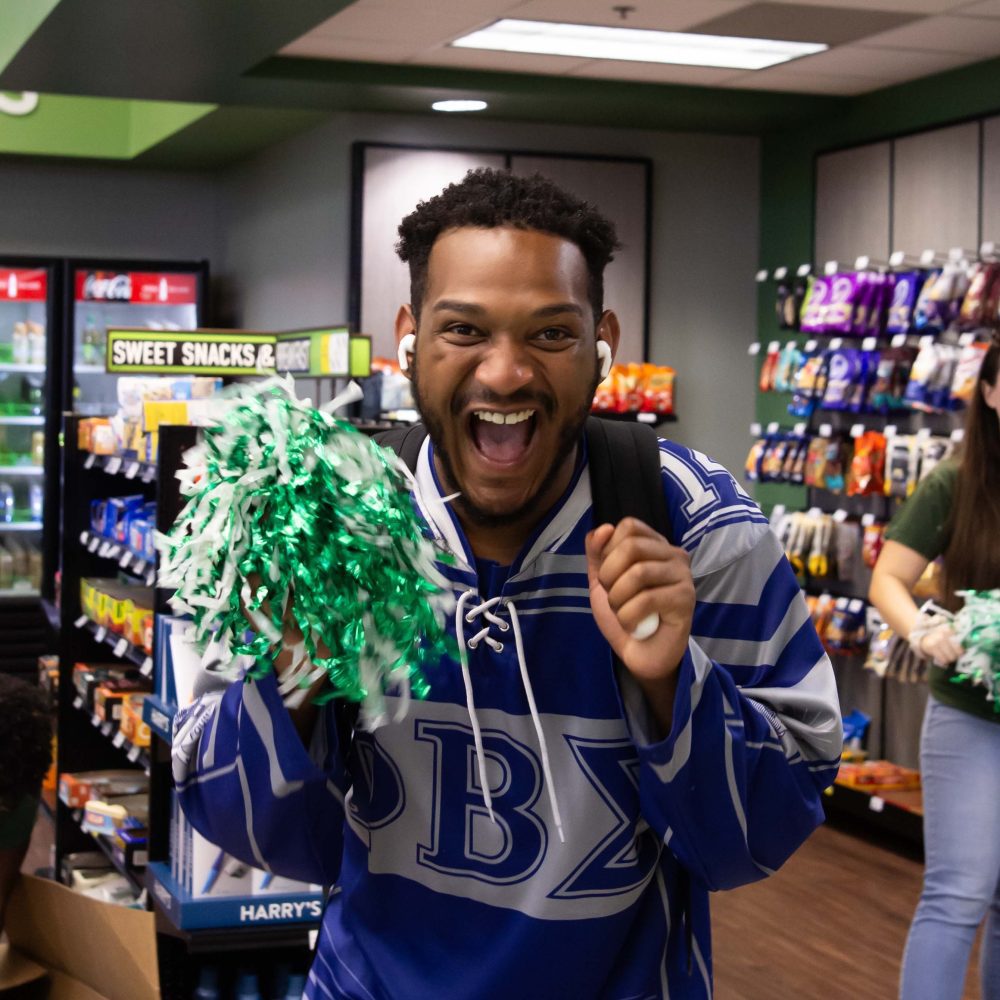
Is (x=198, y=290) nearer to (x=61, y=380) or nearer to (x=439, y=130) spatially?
(x=61, y=380)

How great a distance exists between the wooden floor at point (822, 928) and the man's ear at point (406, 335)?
11.2ft

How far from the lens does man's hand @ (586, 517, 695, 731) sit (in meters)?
1.28

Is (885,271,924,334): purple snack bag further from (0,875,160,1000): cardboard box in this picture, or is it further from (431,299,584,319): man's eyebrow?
(431,299,584,319): man's eyebrow

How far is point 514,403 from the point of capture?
1.43 m

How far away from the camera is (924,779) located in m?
3.25

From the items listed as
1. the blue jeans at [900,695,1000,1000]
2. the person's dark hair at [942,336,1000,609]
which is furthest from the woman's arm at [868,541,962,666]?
the blue jeans at [900,695,1000,1000]

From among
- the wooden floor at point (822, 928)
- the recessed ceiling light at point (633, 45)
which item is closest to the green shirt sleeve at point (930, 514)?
the wooden floor at point (822, 928)

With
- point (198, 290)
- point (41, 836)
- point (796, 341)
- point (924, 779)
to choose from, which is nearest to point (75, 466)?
point (41, 836)

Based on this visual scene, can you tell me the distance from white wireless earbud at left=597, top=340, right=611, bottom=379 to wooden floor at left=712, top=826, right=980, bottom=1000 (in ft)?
11.0

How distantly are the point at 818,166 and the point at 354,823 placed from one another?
6.71m

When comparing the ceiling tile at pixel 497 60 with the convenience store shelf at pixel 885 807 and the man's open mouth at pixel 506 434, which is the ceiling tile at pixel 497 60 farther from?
the man's open mouth at pixel 506 434

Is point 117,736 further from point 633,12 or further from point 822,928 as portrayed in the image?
point 633,12

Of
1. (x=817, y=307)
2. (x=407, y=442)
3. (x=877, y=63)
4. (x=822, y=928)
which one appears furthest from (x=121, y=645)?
(x=877, y=63)

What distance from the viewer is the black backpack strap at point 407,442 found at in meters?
1.60
